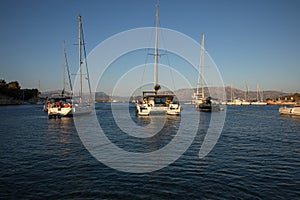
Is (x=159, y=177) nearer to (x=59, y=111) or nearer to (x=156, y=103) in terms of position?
(x=59, y=111)

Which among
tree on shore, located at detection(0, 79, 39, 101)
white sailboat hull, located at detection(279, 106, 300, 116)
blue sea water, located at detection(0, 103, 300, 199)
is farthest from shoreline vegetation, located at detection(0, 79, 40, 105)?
blue sea water, located at detection(0, 103, 300, 199)

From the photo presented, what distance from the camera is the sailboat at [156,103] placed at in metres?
43.9

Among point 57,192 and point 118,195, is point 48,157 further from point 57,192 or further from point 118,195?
point 118,195

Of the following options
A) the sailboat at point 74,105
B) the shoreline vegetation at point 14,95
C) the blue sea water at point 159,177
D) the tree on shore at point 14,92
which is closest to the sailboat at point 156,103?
the sailboat at point 74,105

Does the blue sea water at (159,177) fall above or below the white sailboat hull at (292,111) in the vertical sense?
below

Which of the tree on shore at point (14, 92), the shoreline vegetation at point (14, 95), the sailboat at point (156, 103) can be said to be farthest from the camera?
the tree on shore at point (14, 92)

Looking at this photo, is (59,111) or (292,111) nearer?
(59,111)

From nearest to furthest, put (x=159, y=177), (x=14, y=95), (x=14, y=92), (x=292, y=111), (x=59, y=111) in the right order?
(x=159, y=177) → (x=59, y=111) → (x=292, y=111) → (x=14, y=92) → (x=14, y=95)

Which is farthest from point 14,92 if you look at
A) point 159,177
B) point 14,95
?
point 159,177

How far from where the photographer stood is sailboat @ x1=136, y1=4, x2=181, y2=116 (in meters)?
43.9

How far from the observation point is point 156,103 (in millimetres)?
50781

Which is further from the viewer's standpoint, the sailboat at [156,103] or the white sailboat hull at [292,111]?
the white sailboat hull at [292,111]

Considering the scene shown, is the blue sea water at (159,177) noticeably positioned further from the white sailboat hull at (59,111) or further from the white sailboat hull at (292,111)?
the white sailboat hull at (292,111)

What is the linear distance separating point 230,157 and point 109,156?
6280 mm
